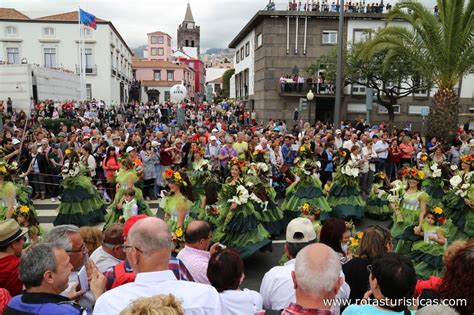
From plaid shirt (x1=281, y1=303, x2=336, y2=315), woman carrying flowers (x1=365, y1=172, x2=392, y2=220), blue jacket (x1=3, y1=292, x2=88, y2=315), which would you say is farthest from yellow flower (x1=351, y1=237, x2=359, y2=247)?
woman carrying flowers (x1=365, y1=172, x2=392, y2=220)

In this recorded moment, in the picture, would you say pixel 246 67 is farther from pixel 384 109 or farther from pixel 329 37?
pixel 384 109

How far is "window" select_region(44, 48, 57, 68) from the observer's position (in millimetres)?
47656

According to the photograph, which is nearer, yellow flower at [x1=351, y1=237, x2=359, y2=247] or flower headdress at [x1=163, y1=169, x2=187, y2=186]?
yellow flower at [x1=351, y1=237, x2=359, y2=247]

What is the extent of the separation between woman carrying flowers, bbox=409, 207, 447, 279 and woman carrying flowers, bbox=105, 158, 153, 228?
186 inches

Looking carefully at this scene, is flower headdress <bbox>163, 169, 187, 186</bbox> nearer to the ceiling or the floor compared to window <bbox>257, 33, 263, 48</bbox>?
nearer to the floor

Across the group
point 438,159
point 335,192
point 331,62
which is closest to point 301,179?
point 335,192

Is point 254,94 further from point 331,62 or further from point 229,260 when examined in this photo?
point 229,260

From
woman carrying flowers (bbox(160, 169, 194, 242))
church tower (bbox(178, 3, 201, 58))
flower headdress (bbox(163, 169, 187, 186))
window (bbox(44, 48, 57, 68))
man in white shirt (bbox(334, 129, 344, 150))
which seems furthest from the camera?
church tower (bbox(178, 3, 201, 58))

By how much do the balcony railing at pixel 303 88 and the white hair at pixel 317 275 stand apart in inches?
1062

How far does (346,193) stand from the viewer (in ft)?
32.0

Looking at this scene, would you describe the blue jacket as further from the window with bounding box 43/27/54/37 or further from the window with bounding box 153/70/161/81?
the window with bounding box 153/70/161/81

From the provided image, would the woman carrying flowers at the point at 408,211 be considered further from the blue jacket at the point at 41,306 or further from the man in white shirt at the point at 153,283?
the blue jacket at the point at 41,306

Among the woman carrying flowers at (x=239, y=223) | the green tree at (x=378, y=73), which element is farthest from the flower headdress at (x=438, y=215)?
the green tree at (x=378, y=73)

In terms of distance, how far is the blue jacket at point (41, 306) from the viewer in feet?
8.37
